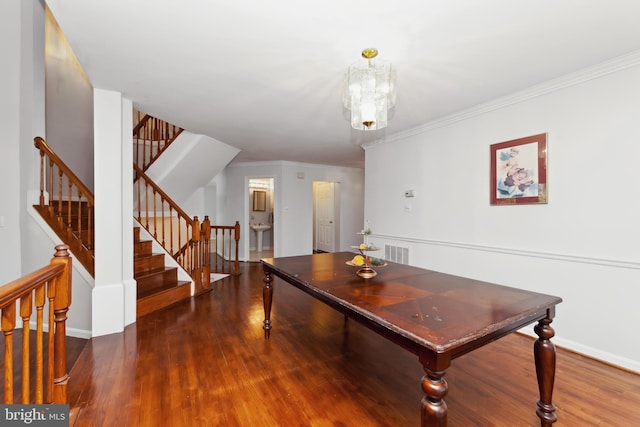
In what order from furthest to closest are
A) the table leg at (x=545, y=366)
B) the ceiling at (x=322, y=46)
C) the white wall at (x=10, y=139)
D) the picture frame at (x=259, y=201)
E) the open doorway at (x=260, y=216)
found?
the picture frame at (x=259, y=201) → the open doorway at (x=260, y=216) → the white wall at (x=10, y=139) → the ceiling at (x=322, y=46) → the table leg at (x=545, y=366)

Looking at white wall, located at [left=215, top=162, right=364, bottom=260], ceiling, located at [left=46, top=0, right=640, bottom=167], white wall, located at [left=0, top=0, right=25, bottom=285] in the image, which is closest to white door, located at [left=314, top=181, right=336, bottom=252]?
white wall, located at [left=215, top=162, right=364, bottom=260]

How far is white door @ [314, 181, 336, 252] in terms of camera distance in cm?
728

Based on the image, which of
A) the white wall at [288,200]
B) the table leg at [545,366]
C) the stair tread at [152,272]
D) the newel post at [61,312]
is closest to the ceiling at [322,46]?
the newel post at [61,312]

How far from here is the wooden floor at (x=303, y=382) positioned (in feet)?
5.26

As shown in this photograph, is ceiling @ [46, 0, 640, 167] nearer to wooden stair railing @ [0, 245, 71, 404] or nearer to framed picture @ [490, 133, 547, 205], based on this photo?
framed picture @ [490, 133, 547, 205]

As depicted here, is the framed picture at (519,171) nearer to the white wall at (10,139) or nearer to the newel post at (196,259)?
the newel post at (196,259)

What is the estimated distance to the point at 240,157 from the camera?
5848 millimetres

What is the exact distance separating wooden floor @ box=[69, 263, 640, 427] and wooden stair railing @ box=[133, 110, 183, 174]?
8.69 ft

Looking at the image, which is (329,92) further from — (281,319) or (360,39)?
(281,319)

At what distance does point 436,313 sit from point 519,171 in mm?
2158

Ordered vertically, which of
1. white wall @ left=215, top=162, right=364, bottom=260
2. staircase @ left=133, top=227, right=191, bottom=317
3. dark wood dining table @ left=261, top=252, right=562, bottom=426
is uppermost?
white wall @ left=215, top=162, right=364, bottom=260

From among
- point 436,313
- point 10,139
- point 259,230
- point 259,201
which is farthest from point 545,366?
point 259,201

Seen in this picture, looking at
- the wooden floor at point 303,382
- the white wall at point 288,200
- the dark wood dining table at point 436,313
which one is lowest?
the wooden floor at point 303,382

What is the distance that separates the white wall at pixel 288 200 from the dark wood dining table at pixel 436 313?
421cm
